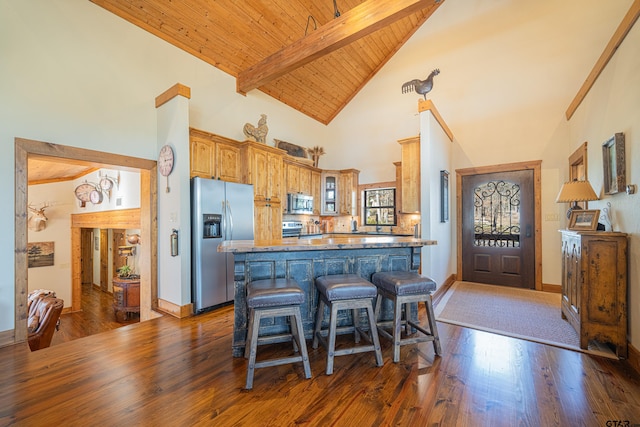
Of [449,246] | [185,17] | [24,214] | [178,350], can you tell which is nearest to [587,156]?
[449,246]

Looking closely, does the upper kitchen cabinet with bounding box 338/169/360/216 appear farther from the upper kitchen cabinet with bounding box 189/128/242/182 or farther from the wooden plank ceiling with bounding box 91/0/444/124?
the upper kitchen cabinet with bounding box 189/128/242/182

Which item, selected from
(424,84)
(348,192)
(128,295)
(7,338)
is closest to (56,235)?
(128,295)

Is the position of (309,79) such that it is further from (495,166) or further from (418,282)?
(418,282)

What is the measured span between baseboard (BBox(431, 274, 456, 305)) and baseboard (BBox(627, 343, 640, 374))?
1.86m

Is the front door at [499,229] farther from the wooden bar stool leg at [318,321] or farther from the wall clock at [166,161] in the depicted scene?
the wall clock at [166,161]

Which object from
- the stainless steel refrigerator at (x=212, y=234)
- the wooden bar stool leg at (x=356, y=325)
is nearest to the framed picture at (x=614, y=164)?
the wooden bar stool leg at (x=356, y=325)

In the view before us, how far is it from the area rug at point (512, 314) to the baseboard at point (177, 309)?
315 centimetres

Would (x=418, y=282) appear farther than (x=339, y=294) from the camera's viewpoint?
Yes

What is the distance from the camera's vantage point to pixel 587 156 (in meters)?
3.51

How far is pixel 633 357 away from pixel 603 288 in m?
0.54

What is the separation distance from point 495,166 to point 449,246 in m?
1.70

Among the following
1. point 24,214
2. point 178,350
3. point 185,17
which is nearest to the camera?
point 178,350

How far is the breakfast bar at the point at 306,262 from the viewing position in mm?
2326

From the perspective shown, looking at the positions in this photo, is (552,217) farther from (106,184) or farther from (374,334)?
(106,184)
